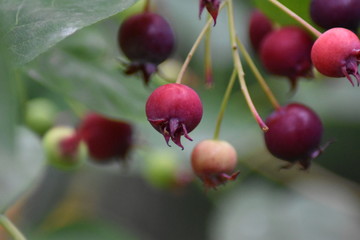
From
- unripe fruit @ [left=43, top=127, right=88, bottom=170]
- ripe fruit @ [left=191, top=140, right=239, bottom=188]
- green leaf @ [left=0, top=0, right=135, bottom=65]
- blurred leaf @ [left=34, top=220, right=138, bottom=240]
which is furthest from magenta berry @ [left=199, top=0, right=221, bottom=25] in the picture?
blurred leaf @ [left=34, top=220, right=138, bottom=240]

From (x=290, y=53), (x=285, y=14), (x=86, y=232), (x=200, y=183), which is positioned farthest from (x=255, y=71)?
(x=86, y=232)

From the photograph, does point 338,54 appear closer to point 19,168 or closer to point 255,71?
point 255,71

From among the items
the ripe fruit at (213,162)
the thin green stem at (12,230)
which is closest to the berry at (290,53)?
the ripe fruit at (213,162)

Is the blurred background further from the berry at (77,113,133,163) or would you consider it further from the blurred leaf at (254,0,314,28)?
the blurred leaf at (254,0,314,28)

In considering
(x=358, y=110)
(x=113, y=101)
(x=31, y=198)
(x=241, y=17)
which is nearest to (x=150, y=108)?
(x=113, y=101)

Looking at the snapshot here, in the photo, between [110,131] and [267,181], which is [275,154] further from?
[267,181]

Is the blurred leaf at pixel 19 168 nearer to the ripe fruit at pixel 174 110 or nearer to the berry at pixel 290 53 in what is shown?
the ripe fruit at pixel 174 110
